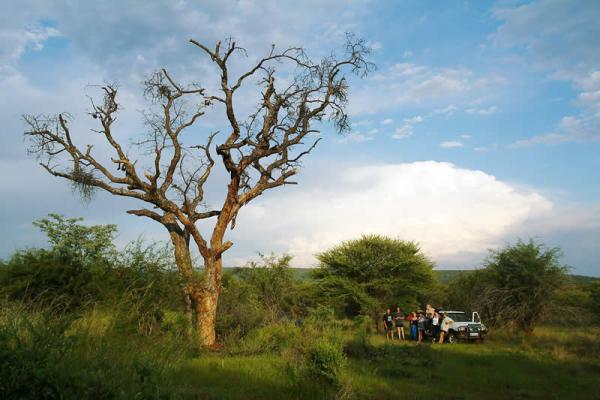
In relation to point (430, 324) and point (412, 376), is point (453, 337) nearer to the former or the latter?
point (430, 324)

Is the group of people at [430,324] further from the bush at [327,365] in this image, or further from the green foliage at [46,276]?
the green foliage at [46,276]

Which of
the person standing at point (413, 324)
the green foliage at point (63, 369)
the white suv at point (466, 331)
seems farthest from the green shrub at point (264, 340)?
the white suv at point (466, 331)

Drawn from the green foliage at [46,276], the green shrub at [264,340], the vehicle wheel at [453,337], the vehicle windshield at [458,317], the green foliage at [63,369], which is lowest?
the vehicle wheel at [453,337]

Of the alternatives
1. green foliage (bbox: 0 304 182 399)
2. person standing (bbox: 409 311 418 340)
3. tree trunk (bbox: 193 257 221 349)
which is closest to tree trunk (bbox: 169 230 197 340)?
tree trunk (bbox: 193 257 221 349)

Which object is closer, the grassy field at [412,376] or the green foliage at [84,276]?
the grassy field at [412,376]

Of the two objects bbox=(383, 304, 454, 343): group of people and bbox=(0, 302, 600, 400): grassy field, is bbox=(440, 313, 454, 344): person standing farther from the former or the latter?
bbox=(0, 302, 600, 400): grassy field

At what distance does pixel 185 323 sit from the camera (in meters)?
13.2

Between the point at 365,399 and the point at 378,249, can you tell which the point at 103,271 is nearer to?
the point at 365,399

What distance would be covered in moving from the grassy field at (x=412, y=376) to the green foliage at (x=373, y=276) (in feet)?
52.7

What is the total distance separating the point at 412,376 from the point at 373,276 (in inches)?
846

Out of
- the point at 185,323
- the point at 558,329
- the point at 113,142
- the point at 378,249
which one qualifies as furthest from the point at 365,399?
the point at 378,249

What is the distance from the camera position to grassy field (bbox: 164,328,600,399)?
29.5 feet

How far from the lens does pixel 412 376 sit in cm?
1198

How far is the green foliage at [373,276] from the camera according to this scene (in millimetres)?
32594
